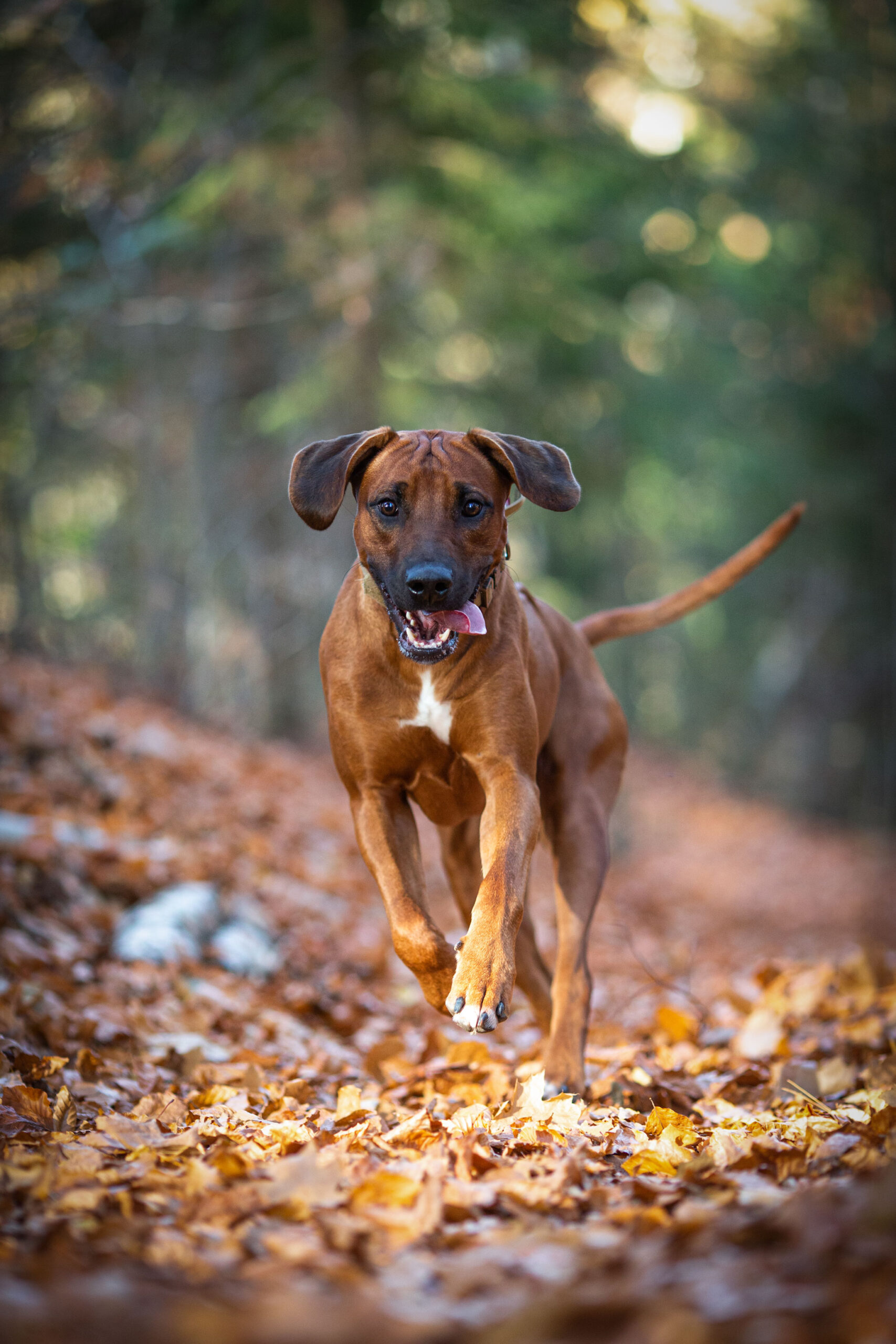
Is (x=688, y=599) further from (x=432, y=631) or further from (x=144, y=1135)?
(x=144, y=1135)

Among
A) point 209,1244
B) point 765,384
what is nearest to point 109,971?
point 209,1244

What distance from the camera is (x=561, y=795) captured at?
4.98m

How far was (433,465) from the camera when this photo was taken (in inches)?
162

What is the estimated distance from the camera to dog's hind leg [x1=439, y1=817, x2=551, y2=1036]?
489cm

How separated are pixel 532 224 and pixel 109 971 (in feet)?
34.0

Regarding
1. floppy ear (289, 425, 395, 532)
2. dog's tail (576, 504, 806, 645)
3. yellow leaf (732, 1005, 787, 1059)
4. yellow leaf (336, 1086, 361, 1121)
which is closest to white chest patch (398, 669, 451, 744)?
floppy ear (289, 425, 395, 532)

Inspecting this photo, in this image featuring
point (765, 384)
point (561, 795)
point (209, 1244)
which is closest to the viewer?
point (209, 1244)

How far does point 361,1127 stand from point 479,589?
1871 mm

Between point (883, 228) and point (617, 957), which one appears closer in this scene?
point (617, 957)

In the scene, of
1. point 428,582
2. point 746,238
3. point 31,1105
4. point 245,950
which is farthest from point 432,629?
point 746,238

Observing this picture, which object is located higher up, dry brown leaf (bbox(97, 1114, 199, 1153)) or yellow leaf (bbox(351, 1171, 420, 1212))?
dry brown leaf (bbox(97, 1114, 199, 1153))

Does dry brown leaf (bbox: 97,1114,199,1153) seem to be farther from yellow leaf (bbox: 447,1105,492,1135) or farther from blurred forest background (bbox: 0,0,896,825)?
blurred forest background (bbox: 0,0,896,825)

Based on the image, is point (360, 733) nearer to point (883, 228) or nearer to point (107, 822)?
point (107, 822)

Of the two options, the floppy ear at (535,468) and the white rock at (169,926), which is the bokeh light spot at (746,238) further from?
the floppy ear at (535,468)
